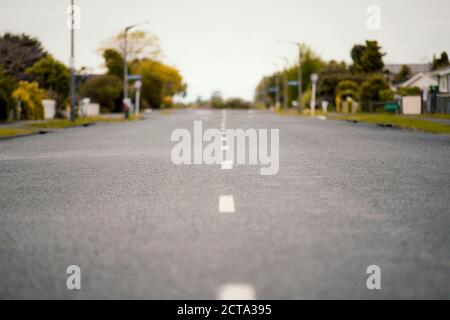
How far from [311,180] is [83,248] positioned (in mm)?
5336

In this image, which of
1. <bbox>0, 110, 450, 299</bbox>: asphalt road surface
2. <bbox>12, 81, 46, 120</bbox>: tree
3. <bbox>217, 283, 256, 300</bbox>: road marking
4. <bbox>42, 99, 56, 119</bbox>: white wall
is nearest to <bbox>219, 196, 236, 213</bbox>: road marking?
<bbox>0, 110, 450, 299</bbox>: asphalt road surface

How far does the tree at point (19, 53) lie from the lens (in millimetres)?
62344

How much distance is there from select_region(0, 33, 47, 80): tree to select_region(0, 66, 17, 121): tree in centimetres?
2332

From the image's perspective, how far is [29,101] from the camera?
1609 inches

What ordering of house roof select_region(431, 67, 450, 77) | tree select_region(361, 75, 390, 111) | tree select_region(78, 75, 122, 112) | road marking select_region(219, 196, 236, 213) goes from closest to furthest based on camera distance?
road marking select_region(219, 196, 236, 213)
tree select_region(361, 75, 390, 111)
house roof select_region(431, 67, 450, 77)
tree select_region(78, 75, 122, 112)

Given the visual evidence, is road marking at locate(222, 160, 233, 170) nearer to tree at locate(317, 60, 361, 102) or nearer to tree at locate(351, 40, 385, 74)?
tree at locate(317, 60, 361, 102)

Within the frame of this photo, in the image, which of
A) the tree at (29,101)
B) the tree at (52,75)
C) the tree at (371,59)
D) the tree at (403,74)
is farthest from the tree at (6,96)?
the tree at (403,74)

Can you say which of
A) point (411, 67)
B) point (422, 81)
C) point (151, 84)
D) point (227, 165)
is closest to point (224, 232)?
point (227, 165)

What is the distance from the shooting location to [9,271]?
5.20 metres

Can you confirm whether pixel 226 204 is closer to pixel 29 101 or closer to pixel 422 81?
pixel 29 101

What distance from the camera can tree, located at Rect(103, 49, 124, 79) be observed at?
106 m
